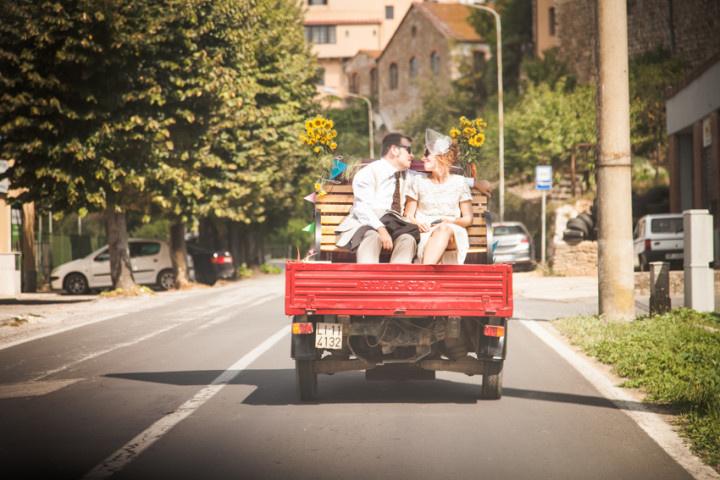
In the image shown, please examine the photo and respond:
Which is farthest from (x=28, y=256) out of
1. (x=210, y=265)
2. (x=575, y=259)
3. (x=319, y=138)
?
(x=319, y=138)

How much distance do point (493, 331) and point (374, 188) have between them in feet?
5.56

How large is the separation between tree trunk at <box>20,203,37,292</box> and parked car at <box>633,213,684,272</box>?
18.4 meters

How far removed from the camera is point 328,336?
28.2ft

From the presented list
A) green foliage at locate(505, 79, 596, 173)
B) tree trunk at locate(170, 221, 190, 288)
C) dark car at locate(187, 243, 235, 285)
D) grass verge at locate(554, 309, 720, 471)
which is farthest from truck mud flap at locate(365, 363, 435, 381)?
green foliage at locate(505, 79, 596, 173)

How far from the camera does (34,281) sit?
1371 inches

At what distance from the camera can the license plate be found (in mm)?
8586

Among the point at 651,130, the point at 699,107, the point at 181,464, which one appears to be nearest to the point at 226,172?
the point at 699,107

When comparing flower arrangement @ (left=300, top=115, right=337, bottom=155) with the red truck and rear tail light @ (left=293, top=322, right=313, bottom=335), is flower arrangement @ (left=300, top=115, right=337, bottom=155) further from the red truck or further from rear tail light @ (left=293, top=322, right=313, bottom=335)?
rear tail light @ (left=293, top=322, right=313, bottom=335)

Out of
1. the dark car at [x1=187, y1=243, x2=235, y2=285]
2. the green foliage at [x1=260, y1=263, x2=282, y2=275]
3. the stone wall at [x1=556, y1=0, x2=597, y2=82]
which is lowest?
the green foliage at [x1=260, y1=263, x2=282, y2=275]

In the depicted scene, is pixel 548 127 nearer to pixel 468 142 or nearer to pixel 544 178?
pixel 544 178

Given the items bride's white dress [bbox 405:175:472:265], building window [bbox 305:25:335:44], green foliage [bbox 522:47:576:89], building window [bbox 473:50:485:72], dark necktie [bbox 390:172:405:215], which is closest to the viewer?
bride's white dress [bbox 405:175:472:265]

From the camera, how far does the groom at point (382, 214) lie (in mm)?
9117

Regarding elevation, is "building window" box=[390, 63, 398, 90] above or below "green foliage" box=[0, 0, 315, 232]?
above

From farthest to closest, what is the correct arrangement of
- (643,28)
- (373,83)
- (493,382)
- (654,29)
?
1. (373,83)
2. (643,28)
3. (654,29)
4. (493,382)
